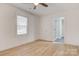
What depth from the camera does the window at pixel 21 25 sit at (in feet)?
19.3

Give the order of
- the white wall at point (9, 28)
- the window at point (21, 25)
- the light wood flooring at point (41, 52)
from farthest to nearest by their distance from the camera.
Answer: the window at point (21, 25) < the white wall at point (9, 28) < the light wood flooring at point (41, 52)

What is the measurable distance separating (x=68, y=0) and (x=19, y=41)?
5.02m

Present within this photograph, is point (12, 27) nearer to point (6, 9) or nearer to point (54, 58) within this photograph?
point (6, 9)

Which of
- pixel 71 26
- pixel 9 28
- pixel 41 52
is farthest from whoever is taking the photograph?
pixel 71 26

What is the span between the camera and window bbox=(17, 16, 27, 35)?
5875mm

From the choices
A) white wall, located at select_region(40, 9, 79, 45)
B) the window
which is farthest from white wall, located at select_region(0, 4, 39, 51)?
white wall, located at select_region(40, 9, 79, 45)

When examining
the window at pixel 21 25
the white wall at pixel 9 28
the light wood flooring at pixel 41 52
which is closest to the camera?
the light wood flooring at pixel 41 52

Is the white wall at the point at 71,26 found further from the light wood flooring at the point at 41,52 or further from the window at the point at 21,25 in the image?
the window at the point at 21,25

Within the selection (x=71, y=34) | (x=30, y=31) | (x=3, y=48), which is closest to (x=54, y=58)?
(x=3, y=48)

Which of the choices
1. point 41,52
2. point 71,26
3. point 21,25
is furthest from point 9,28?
point 71,26

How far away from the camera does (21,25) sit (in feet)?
20.4

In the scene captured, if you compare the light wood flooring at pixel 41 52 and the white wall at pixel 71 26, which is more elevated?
the white wall at pixel 71 26

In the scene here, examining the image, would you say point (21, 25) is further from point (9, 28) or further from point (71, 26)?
point (71, 26)

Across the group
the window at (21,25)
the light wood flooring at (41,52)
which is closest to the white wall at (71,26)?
the light wood flooring at (41,52)
